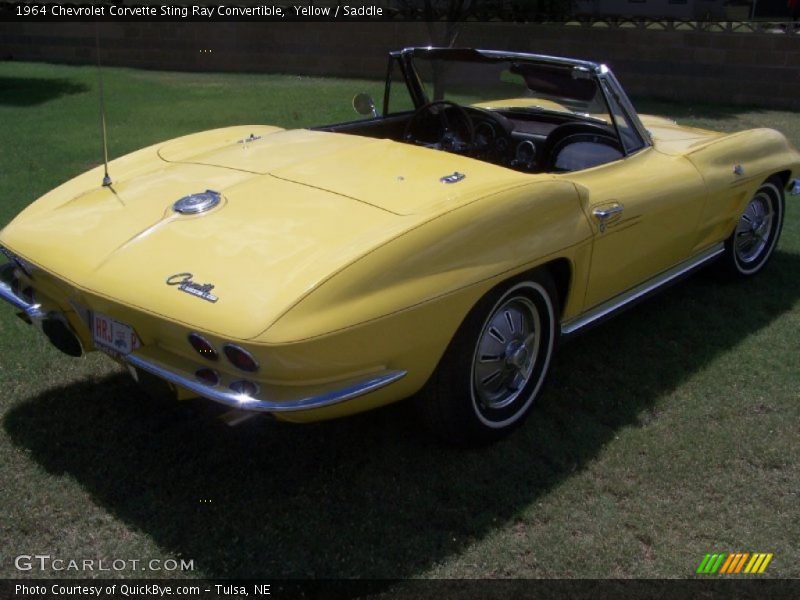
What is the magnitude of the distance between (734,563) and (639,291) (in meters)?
1.48

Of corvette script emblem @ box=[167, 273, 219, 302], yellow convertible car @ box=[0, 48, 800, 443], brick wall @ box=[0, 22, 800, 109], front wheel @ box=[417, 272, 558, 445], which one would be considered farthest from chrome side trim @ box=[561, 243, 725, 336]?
brick wall @ box=[0, 22, 800, 109]

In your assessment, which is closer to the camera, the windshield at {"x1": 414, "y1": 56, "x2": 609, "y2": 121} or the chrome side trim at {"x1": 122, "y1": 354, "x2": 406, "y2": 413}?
the chrome side trim at {"x1": 122, "y1": 354, "x2": 406, "y2": 413}

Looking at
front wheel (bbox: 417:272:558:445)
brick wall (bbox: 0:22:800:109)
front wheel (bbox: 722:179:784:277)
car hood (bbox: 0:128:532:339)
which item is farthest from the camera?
brick wall (bbox: 0:22:800:109)

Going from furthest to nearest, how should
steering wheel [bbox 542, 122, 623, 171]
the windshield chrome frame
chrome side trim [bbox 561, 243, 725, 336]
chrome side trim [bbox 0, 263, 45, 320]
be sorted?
1. steering wheel [bbox 542, 122, 623, 171]
2. the windshield chrome frame
3. chrome side trim [bbox 561, 243, 725, 336]
4. chrome side trim [bbox 0, 263, 45, 320]

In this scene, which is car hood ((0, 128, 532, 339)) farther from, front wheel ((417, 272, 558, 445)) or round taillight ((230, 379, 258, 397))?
front wheel ((417, 272, 558, 445))

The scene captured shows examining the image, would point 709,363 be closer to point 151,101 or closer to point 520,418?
point 520,418

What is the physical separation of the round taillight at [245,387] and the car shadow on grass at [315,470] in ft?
1.48

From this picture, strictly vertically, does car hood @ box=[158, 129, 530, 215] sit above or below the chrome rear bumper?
above

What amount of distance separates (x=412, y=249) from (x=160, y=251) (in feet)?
2.72

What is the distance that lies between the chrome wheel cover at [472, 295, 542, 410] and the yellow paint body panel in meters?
0.21

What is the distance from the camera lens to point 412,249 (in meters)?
2.51

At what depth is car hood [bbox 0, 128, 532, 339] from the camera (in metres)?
2.39

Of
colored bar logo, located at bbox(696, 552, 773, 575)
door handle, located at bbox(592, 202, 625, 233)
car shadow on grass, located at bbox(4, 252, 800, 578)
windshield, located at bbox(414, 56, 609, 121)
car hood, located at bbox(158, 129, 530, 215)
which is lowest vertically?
car shadow on grass, located at bbox(4, 252, 800, 578)

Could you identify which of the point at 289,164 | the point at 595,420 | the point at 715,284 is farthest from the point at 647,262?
the point at 289,164
